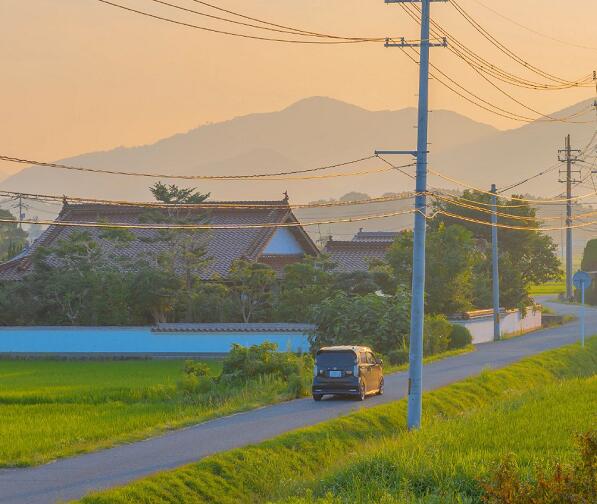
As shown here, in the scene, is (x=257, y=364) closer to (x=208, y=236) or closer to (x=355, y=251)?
(x=208, y=236)

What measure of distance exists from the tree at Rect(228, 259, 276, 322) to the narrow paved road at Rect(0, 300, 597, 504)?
14.4 metres

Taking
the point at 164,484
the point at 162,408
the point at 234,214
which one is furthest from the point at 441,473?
the point at 234,214

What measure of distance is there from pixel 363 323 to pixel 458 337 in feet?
28.8

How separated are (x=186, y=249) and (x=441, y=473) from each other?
36.7 m

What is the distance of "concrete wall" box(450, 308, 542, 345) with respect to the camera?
189ft

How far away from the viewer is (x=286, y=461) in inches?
881

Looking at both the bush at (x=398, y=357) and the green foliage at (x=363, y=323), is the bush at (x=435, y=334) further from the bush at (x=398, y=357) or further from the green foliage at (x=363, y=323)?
the bush at (x=398, y=357)

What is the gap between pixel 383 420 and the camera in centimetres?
2805

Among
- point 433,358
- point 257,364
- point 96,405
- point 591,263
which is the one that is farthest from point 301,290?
point 591,263

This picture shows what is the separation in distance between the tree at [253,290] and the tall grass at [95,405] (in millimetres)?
8702

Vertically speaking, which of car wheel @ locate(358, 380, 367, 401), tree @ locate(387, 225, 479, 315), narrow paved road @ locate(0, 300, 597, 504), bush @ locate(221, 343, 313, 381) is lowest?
narrow paved road @ locate(0, 300, 597, 504)

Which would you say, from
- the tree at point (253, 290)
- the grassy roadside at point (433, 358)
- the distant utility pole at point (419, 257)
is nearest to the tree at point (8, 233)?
the tree at point (253, 290)

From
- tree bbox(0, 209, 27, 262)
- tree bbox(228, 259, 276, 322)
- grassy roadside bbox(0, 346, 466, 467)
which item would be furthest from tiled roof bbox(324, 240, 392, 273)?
tree bbox(0, 209, 27, 262)

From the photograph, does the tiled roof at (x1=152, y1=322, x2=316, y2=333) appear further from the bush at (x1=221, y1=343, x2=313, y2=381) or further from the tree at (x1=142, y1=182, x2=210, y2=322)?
the bush at (x1=221, y1=343, x2=313, y2=381)
